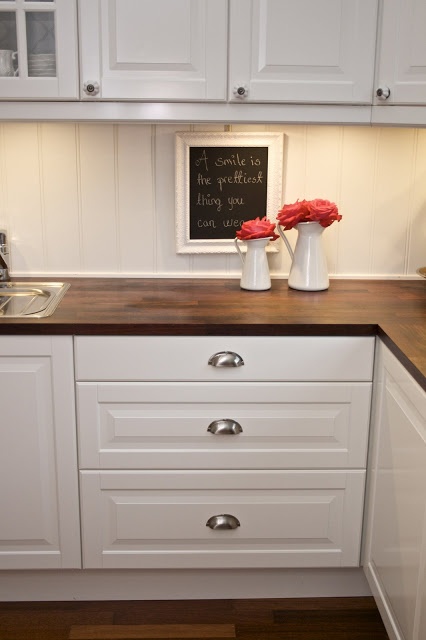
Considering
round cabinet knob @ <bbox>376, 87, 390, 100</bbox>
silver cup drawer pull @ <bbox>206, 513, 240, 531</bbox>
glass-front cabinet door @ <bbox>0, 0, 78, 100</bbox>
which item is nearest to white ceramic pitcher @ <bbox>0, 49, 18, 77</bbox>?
glass-front cabinet door @ <bbox>0, 0, 78, 100</bbox>

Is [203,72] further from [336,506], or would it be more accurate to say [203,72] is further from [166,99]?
[336,506]

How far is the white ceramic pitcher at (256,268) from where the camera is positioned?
7.52ft

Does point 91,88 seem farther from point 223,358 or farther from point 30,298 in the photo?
point 223,358

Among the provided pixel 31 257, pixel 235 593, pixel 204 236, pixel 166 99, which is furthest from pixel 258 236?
pixel 235 593

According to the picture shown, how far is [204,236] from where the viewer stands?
8.26 ft

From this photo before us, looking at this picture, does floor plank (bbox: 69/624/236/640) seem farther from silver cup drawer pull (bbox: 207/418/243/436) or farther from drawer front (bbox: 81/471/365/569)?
silver cup drawer pull (bbox: 207/418/243/436)

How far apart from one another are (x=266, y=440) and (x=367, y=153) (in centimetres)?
107

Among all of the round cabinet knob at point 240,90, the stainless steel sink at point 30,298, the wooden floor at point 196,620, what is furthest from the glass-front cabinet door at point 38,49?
the wooden floor at point 196,620

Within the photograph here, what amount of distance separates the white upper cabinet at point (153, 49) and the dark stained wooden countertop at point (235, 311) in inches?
23.4

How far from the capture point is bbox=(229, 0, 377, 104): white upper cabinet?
206cm

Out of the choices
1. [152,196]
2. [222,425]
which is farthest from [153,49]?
[222,425]

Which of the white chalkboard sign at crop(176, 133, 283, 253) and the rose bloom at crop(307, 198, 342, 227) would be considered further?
the white chalkboard sign at crop(176, 133, 283, 253)

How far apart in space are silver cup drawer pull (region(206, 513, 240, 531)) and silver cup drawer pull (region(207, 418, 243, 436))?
0.25 meters

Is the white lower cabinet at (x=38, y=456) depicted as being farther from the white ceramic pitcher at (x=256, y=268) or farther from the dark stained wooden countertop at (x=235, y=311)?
the white ceramic pitcher at (x=256, y=268)
